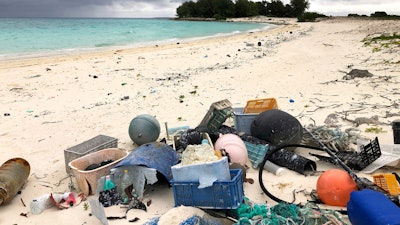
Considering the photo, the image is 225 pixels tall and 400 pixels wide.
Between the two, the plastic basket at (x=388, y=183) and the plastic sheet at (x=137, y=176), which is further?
the plastic sheet at (x=137, y=176)

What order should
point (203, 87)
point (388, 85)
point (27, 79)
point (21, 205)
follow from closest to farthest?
point (21, 205)
point (388, 85)
point (203, 87)
point (27, 79)

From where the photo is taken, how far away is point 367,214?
280 centimetres

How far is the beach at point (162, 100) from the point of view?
14.4ft

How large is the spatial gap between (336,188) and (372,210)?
0.85 m

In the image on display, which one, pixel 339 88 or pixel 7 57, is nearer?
pixel 339 88

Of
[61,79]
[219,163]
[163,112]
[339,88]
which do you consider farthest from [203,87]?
[219,163]

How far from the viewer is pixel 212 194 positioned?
356 centimetres

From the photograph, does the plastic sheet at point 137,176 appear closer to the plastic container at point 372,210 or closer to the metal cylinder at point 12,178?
the metal cylinder at point 12,178

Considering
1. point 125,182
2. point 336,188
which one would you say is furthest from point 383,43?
point 125,182

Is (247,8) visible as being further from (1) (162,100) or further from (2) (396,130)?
(2) (396,130)

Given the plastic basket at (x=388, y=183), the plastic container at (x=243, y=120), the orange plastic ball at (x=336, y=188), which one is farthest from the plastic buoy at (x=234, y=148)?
the plastic basket at (x=388, y=183)

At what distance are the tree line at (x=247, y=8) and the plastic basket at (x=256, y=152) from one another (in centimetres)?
8611

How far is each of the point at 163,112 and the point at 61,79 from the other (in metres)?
5.89

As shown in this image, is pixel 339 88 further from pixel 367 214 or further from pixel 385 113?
pixel 367 214
